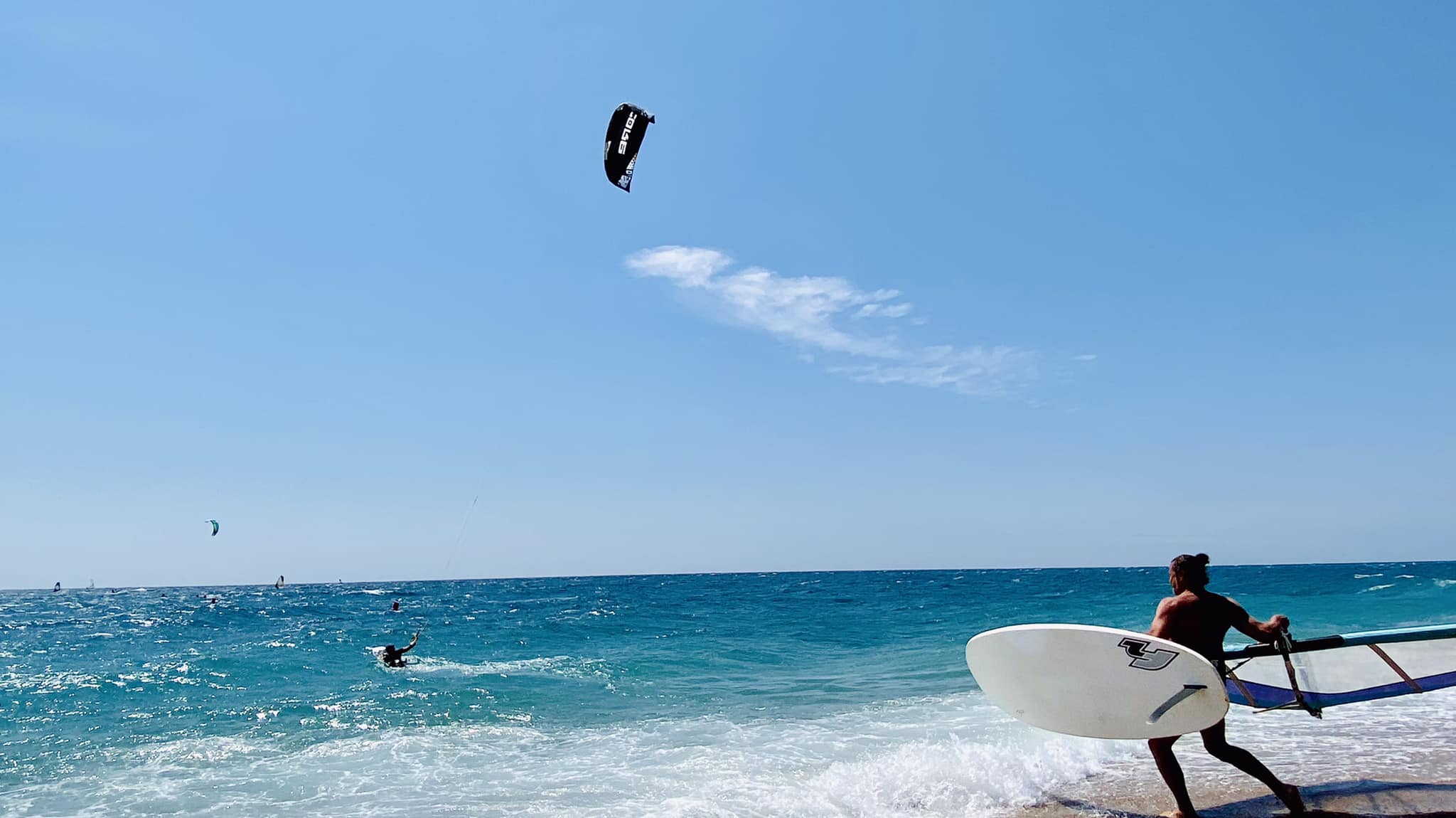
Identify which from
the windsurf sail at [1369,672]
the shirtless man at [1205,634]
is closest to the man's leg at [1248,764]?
the shirtless man at [1205,634]

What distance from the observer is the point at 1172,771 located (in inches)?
189

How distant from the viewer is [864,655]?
1662 centimetres

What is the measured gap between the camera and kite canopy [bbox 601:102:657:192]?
28.1ft

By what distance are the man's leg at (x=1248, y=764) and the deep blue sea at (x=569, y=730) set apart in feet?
5.18

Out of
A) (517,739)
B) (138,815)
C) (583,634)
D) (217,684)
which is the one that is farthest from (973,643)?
(583,634)

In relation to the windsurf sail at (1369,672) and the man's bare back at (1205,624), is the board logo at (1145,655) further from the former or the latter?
the windsurf sail at (1369,672)

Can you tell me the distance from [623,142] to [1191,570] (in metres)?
6.44

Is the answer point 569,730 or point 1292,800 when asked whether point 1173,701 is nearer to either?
point 1292,800

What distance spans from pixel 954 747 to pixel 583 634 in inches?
678

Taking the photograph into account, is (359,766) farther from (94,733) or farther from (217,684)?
(217,684)

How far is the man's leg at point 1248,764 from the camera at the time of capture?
4.74 metres

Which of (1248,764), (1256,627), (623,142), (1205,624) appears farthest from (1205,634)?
(623,142)

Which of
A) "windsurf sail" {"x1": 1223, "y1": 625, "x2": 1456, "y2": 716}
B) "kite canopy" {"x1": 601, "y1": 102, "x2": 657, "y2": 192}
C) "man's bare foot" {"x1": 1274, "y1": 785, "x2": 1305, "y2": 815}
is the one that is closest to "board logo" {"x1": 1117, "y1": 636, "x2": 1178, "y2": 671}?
"man's bare foot" {"x1": 1274, "y1": 785, "x2": 1305, "y2": 815}

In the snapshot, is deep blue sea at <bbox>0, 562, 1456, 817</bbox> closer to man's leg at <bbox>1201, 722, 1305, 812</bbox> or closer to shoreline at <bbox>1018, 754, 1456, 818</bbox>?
shoreline at <bbox>1018, 754, 1456, 818</bbox>
